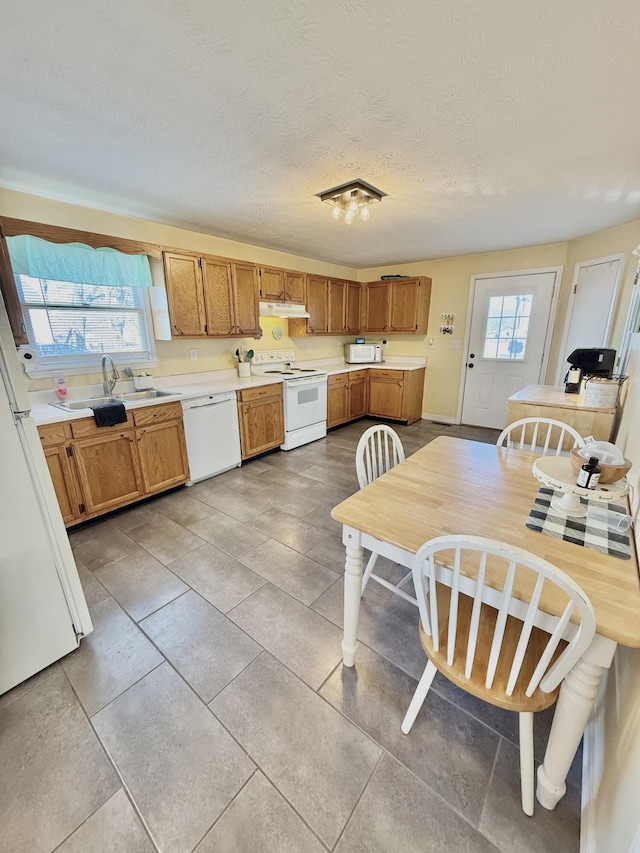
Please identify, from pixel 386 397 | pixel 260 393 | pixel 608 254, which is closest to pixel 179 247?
pixel 260 393

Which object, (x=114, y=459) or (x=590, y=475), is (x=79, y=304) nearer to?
(x=114, y=459)

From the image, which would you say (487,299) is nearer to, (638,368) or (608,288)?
(608,288)

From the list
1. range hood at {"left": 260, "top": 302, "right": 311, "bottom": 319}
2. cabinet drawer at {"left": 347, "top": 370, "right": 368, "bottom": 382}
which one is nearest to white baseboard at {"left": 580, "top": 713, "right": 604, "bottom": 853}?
range hood at {"left": 260, "top": 302, "right": 311, "bottom": 319}

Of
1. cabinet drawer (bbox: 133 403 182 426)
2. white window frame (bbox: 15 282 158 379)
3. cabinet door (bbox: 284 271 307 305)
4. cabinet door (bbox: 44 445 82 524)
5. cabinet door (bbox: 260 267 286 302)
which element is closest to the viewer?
cabinet door (bbox: 44 445 82 524)

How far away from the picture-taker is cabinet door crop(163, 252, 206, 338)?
3027mm

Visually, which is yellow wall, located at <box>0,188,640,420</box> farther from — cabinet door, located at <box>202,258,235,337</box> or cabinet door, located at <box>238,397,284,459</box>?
cabinet door, located at <box>238,397,284,459</box>

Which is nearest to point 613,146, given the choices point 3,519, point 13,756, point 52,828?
point 3,519

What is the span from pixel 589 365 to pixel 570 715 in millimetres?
2879

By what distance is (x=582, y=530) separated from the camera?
3.74 feet

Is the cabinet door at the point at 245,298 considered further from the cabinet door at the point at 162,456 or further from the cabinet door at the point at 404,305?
the cabinet door at the point at 404,305

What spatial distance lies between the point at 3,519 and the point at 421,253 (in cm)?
499

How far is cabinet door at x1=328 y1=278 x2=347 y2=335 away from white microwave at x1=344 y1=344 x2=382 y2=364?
365 mm

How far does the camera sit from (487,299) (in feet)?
15.1

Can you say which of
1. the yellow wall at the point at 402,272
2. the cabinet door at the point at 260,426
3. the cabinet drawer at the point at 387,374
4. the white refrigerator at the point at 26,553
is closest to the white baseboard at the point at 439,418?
the yellow wall at the point at 402,272
